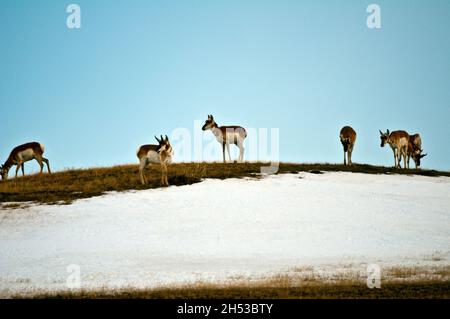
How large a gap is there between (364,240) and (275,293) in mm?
8608

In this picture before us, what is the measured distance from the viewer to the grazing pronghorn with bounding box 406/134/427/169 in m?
45.8

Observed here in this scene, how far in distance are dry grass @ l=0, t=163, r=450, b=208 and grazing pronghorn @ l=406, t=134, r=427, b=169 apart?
5.27 metres

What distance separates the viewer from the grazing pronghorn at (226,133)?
125 feet

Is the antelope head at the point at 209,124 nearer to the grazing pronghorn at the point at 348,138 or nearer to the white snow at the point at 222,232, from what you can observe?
the white snow at the point at 222,232

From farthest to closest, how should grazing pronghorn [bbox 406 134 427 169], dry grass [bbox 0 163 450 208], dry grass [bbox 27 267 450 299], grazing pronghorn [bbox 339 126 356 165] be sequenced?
grazing pronghorn [bbox 406 134 427 169] → grazing pronghorn [bbox 339 126 356 165] → dry grass [bbox 0 163 450 208] → dry grass [bbox 27 267 450 299]

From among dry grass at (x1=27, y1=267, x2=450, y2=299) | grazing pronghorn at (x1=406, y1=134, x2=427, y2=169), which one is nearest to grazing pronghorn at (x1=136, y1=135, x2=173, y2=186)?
dry grass at (x1=27, y1=267, x2=450, y2=299)

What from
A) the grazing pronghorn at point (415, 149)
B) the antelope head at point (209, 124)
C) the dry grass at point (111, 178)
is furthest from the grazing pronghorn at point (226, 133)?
the grazing pronghorn at point (415, 149)

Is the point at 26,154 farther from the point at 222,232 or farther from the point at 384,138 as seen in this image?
the point at 384,138

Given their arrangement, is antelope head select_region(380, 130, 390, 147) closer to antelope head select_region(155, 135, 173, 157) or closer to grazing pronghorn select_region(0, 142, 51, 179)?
antelope head select_region(155, 135, 173, 157)

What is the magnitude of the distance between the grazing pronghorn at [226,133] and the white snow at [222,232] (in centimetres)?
564

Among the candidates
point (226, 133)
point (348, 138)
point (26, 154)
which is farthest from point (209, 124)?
point (26, 154)
